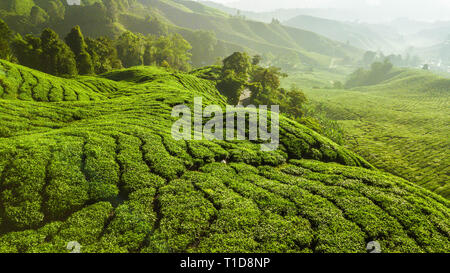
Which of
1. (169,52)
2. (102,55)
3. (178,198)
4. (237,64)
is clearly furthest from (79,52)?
(178,198)

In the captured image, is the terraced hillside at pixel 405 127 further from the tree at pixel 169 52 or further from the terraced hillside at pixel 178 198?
the tree at pixel 169 52

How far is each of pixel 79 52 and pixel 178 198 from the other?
72605 mm

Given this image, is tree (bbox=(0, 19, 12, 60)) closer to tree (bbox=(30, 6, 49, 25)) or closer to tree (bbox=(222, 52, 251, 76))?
tree (bbox=(222, 52, 251, 76))

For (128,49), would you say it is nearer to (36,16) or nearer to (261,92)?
(261,92)

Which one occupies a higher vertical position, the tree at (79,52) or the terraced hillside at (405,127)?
the tree at (79,52)

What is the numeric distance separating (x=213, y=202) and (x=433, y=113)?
5700 inches

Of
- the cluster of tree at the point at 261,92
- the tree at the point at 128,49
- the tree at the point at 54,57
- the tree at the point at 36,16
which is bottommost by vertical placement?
the cluster of tree at the point at 261,92

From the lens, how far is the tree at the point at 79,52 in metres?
65.2

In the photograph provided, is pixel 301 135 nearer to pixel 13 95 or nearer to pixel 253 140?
pixel 253 140

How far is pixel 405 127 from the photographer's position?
9662 cm

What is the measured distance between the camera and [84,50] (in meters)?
66.6

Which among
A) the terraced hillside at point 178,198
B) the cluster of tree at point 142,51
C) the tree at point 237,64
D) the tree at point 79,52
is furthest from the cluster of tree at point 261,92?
the terraced hillside at point 178,198

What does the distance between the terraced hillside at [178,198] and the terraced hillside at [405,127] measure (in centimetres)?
4455

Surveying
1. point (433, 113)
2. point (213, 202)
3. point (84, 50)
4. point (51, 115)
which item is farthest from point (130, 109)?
point (433, 113)
